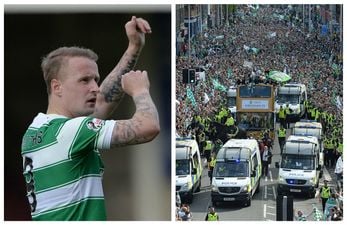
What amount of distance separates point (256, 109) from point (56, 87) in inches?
97.2

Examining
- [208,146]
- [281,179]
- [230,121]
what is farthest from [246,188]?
[230,121]

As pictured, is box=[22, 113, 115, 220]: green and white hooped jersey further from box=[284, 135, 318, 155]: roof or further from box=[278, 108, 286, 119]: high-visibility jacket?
box=[284, 135, 318, 155]: roof

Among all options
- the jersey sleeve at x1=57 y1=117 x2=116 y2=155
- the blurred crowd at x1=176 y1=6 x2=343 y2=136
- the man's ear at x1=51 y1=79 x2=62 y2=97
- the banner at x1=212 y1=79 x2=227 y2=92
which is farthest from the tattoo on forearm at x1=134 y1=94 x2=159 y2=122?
the banner at x1=212 y1=79 x2=227 y2=92

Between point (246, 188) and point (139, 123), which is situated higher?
point (139, 123)

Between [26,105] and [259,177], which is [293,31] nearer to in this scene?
[259,177]

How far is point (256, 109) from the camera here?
5629 millimetres

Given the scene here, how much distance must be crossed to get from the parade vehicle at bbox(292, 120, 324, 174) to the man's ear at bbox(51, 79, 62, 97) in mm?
2693

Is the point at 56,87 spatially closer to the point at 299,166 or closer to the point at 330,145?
the point at 299,166

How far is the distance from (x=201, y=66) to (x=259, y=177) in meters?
1.11

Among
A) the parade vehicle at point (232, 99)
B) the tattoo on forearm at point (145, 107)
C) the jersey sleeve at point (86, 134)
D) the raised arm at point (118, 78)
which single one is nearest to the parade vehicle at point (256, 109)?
the parade vehicle at point (232, 99)

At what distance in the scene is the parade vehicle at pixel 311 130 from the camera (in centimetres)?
565

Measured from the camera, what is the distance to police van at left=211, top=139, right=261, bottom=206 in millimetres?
5578

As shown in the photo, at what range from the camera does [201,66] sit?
18.5ft

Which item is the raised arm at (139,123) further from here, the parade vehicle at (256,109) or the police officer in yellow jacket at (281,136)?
the police officer in yellow jacket at (281,136)
